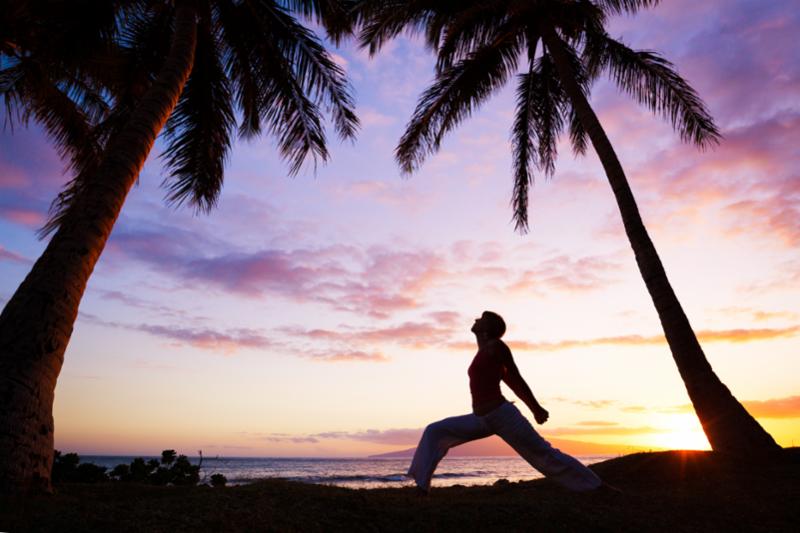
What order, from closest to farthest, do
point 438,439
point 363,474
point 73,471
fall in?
point 438,439 < point 73,471 < point 363,474

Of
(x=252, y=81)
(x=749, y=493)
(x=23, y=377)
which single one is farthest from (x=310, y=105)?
(x=749, y=493)

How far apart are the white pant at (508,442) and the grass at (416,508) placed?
0.21 metres

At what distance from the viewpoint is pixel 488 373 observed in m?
5.36

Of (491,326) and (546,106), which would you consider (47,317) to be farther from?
(546,106)

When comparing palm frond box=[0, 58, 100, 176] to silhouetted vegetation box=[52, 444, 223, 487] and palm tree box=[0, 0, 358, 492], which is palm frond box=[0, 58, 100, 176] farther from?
silhouetted vegetation box=[52, 444, 223, 487]

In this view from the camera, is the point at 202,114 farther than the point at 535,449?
Yes

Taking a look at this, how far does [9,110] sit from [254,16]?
597cm

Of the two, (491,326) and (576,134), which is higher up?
(576,134)

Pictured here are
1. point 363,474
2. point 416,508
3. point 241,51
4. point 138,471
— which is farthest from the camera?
point 363,474

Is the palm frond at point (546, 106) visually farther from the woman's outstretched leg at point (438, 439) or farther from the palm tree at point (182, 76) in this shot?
the woman's outstretched leg at point (438, 439)

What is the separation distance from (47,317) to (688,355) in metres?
8.49

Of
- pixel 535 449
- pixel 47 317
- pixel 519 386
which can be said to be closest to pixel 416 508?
pixel 535 449

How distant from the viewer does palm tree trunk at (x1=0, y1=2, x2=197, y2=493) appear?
179 inches

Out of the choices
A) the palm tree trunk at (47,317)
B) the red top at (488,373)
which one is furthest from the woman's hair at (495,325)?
the palm tree trunk at (47,317)
